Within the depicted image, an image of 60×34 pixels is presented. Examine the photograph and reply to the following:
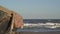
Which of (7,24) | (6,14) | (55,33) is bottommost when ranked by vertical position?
(55,33)

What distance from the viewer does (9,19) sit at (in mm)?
6648

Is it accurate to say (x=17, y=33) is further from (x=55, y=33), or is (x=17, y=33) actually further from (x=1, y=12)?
(x=55, y=33)

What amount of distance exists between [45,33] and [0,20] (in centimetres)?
212

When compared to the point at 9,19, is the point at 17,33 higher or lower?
lower

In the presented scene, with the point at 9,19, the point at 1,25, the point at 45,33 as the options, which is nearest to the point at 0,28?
the point at 1,25

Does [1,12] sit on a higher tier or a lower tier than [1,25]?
higher

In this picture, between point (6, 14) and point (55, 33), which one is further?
point (55, 33)

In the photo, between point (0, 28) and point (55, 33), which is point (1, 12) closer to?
point (0, 28)

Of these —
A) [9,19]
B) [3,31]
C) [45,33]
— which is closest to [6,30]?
[3,31]

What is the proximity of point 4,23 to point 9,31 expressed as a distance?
429mm

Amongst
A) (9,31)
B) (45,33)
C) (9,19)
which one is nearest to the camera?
(9,31)

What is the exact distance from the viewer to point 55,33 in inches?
293

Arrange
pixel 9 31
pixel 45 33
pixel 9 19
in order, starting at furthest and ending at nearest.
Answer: pixel 45 33
pixel 9 19
pixel 9 31

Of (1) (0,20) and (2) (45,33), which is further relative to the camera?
(2) (45,33)
